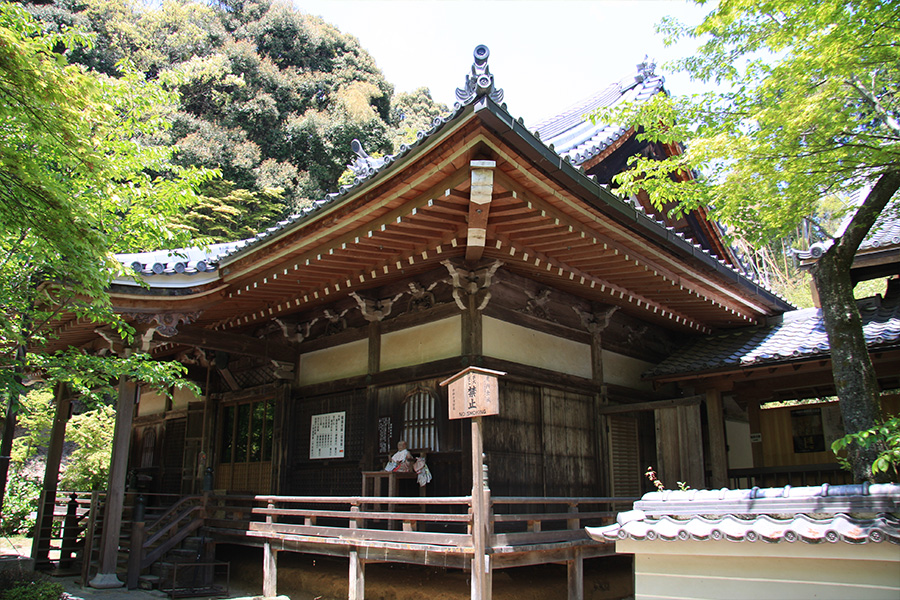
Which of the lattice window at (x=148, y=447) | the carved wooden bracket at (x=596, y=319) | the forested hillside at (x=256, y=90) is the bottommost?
the lattice window at (x=148, y=447)

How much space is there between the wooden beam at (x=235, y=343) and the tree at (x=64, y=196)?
145 centimetres

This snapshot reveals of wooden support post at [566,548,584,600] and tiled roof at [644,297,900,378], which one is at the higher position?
tiled roof at [644,297,900,378]

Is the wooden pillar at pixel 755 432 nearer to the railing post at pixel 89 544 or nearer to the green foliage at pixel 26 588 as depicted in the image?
the green foliage at pixel 26 588

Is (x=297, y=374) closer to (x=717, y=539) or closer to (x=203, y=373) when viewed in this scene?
(x=203, y=373)

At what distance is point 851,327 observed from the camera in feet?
20.2

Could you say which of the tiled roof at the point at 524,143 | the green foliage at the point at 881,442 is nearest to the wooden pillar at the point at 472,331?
the tiled roof at the point at 524,143

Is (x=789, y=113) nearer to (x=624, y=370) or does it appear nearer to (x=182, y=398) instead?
(x=624, y=370)

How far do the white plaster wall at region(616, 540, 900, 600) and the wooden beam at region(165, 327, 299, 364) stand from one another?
7.27m

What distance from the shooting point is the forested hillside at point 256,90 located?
3055 centimetres

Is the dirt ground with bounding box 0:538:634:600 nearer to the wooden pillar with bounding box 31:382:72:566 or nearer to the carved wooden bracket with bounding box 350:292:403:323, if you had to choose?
the wooden pillar with bounding box 31:382:72:566

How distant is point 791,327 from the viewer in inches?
411

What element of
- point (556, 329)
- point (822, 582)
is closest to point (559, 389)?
point (556, 329)

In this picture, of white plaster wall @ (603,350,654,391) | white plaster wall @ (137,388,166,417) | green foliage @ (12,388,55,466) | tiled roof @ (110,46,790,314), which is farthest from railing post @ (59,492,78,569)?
white plaster wall @ (603,350,654,391)

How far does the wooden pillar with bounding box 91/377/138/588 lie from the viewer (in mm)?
8539
